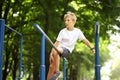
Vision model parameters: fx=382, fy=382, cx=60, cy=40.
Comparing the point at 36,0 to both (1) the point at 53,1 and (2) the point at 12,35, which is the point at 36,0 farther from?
(2) the point at 12,35

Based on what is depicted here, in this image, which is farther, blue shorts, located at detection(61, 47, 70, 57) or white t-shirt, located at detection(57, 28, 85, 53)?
white t-shirt, located at detection(57, 28, 85, 53)

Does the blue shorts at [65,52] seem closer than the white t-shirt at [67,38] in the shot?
Yes

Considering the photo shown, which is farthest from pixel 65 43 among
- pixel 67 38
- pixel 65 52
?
pixel 65 52

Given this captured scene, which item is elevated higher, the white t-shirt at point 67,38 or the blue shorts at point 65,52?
the white t-shirt at point 67,38

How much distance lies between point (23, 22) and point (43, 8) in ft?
13.5

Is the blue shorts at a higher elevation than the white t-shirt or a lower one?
lower

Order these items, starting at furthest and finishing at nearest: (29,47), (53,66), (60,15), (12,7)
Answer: (29,47)
(12,7)
(60,15)
(53,66)

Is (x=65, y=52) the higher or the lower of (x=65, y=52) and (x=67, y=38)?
the lower

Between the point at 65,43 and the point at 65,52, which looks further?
the point at 65,43

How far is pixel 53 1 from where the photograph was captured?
16.6 m

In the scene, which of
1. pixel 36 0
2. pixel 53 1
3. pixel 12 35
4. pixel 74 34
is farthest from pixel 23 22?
pixel 74 34

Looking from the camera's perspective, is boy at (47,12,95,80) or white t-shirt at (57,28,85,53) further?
white t-shirt at (57,28,85,53)

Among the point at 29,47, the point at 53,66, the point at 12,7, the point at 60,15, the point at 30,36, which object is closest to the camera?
the point at 53,66

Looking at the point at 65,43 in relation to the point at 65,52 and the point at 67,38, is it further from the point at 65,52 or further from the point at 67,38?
the point at 65,52
